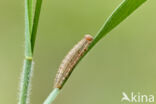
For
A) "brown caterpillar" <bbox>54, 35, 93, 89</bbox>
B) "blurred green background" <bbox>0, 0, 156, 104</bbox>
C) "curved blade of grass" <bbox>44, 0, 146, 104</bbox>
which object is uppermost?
"curved blade of grass" <bbox>44, 0, 146, 104</bbox>

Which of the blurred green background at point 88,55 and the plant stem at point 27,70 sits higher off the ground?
the plant stem at point 27,70

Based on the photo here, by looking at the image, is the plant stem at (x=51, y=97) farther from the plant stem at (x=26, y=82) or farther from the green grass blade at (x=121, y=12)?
the green grass blade at (x=121, y=12)

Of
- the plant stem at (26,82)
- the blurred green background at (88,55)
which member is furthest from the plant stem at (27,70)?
the blurred green background at (88,55)

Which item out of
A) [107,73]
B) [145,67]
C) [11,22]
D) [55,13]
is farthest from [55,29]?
[145,67]

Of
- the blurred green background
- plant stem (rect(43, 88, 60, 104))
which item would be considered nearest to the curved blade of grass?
plant stem (rect(43, 88, 60, 104))

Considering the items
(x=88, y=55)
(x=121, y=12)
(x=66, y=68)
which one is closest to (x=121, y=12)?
(x=121, y=12)

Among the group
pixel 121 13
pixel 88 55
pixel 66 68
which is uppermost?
pixel 121 13

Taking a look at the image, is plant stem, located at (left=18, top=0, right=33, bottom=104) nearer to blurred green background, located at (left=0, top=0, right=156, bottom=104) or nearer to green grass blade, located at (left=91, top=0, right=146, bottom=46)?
green grass blade, located at (left=91, top=0, right=146, bottom=46)

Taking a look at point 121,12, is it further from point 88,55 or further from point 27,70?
point 88,55

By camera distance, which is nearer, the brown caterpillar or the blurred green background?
the brown caterpillar

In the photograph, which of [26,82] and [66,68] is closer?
[26,82]
